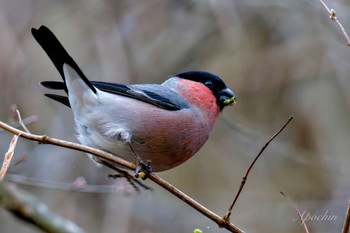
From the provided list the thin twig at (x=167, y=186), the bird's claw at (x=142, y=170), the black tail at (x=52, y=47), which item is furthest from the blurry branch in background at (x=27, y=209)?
the black tail at (x=52, y=47)

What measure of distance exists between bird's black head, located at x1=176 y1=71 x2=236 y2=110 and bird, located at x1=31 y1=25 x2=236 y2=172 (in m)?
0.24

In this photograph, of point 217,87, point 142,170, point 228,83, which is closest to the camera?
point 142,170

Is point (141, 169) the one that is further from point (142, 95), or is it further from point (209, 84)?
point (209, 84)

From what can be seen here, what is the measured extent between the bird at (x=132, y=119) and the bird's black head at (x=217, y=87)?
0.24m

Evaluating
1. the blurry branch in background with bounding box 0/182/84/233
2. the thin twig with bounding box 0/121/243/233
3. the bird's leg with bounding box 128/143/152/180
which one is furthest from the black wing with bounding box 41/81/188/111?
the blurry branch in background with bounding box 0/182/84/233

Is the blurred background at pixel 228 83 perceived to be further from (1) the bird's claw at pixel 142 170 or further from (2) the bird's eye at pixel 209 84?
(1) the bird's claw at pixel 142 170

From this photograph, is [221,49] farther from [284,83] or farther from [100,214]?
[100,214]

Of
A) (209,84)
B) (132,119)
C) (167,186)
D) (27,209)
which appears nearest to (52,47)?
(132,119)

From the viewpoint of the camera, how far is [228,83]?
599cm

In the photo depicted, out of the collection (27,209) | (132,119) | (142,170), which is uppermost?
(132,119)

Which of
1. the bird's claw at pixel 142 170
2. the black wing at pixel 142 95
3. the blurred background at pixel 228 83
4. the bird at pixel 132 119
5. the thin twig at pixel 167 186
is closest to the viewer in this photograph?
the thin twig at pixel 167 186

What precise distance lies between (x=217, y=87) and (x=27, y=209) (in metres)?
2.93

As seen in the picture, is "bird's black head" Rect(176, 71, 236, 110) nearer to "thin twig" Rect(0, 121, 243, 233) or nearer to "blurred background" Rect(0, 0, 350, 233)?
"blurred background" Rect(0, 0, 350, 233)

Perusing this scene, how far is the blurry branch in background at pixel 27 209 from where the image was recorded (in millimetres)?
1242
